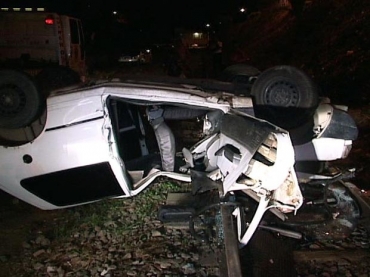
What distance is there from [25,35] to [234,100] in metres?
11.1

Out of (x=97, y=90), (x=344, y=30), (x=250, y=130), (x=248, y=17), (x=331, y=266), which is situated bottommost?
(x=331, y=266)

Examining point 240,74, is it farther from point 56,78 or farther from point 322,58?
point 322,58

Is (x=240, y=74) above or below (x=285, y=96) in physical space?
above

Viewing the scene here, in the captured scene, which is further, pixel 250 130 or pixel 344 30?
pixel 344 30

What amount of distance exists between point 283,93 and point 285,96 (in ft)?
0.13

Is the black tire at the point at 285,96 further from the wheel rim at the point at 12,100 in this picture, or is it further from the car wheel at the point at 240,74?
the wheel rim at the point at 12,100

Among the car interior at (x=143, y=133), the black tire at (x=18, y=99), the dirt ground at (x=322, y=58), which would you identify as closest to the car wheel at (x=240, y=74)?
the car interior at (x=143, y=133)

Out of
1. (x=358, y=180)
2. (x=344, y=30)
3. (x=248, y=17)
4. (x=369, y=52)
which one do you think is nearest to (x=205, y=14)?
(x=248, y=17)

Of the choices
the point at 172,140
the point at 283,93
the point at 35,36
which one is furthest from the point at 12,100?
the point at 35,36

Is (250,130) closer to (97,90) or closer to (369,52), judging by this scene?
(97,90)

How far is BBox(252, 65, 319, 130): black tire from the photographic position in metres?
4.34

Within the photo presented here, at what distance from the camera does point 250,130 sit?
347cm

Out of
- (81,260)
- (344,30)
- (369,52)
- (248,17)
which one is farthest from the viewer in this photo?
(248,17)

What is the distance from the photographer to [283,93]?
4414 mm
